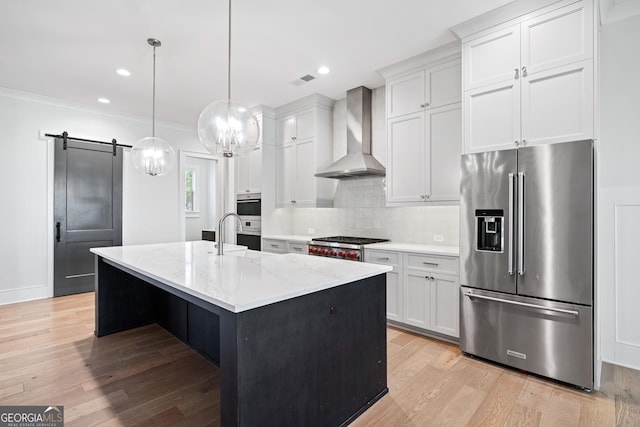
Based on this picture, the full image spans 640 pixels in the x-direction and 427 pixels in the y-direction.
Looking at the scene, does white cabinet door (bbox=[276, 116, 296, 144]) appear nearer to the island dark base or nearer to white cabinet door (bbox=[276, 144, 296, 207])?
white cabinet door (bbox=[276, 144, 296, 207])

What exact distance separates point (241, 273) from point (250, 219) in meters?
3.12

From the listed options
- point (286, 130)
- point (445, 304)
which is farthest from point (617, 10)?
point (286, 130)

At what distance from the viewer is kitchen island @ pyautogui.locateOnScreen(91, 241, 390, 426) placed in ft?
4.51

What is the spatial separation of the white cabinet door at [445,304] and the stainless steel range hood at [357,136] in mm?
1495

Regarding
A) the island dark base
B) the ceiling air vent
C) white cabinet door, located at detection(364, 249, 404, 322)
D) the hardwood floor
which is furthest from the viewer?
the ceiling air vent

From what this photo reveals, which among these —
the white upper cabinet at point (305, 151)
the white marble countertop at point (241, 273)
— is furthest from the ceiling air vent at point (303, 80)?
the white marble countertop at point (241, 273)

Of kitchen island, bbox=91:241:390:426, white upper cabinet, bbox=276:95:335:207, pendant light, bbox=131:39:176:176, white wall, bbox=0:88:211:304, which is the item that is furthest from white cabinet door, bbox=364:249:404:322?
white wall, bbox=0:88:211:304

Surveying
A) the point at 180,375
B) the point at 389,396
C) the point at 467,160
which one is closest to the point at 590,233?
the point at 467,160

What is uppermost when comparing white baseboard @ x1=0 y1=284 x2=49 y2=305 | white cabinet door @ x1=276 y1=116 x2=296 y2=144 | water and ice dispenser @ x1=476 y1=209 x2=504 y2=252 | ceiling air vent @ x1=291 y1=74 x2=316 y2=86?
ceiling air vent @ x1=291 y1=74 x2=316 y2=86

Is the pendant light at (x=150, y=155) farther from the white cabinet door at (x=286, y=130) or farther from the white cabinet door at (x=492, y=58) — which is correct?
the white cabinet door at (x=492, y=58)

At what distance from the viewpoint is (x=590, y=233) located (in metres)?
2.14

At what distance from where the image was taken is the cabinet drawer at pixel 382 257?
10.9 feet

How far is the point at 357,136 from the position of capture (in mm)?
4070

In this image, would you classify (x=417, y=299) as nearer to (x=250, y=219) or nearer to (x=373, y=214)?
(x=373, y=214)
